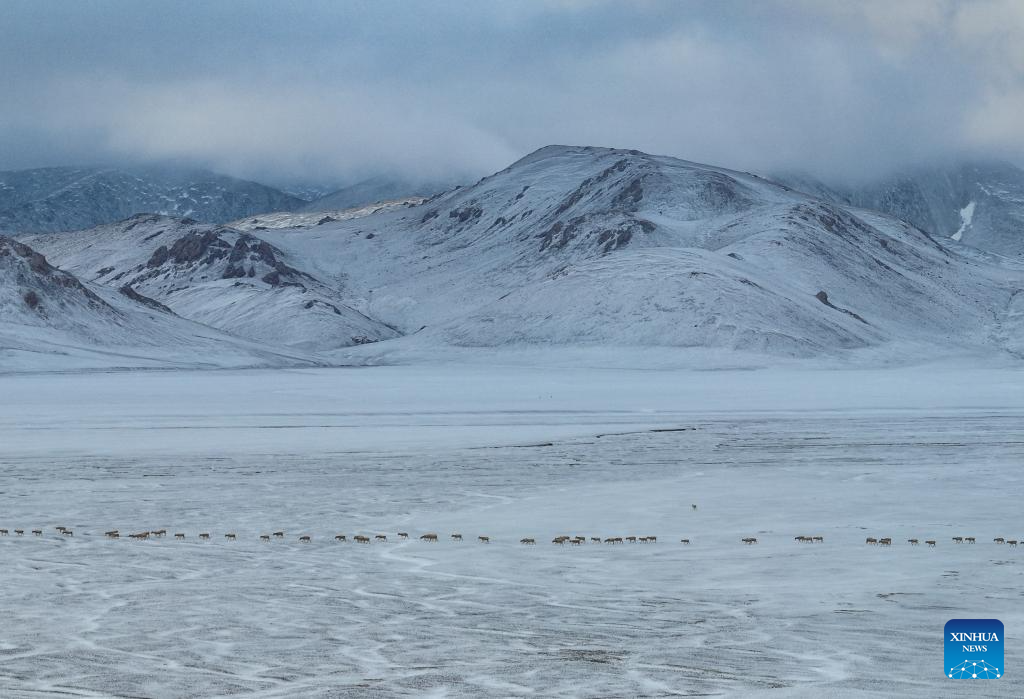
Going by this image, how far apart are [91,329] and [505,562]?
502 ft

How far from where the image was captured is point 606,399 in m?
86.1

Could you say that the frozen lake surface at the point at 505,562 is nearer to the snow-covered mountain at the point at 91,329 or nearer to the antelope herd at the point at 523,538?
the antelope herd at the point at 523,538

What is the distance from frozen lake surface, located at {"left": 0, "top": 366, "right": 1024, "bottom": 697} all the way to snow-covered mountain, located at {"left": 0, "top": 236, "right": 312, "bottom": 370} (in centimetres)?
9896

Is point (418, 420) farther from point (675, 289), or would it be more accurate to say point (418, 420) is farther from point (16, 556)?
point (675, 289)

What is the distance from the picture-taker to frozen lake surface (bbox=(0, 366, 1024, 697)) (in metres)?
14.1

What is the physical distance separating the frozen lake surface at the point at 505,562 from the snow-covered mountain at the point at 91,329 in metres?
99.0

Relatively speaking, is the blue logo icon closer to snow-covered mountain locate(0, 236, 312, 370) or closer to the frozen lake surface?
the frozen lake surface

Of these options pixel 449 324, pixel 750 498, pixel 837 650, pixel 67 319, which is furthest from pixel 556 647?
pixel 449 324

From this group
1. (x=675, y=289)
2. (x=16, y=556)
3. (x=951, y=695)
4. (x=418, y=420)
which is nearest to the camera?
(x=951, y=695)

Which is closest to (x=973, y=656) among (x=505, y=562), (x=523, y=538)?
(x=505, y=562)

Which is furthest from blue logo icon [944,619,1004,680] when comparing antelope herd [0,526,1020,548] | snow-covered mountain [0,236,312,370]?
snow-covered mountain [0,236,312,370]

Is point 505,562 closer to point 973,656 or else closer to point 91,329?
point 973,656

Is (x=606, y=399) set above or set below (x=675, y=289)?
A: below

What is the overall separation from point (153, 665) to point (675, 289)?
545ft
